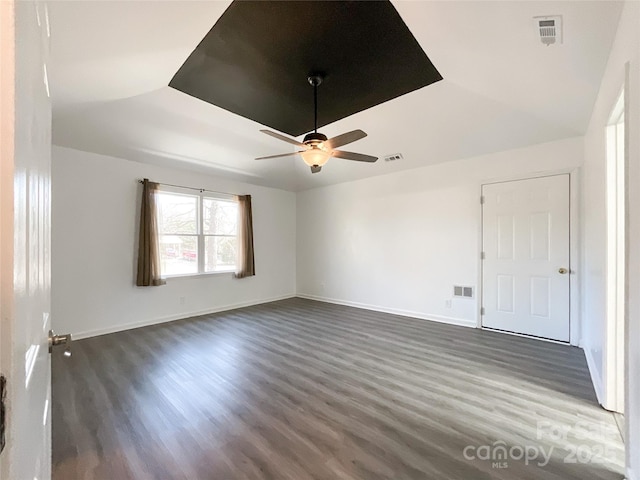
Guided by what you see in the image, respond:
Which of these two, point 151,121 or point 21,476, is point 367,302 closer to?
point 151,121

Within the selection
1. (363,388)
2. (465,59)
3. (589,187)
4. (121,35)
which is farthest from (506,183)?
(121,35)

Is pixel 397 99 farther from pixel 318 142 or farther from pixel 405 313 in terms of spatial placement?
pixel 405 313

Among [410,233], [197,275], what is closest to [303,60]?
[410,233]

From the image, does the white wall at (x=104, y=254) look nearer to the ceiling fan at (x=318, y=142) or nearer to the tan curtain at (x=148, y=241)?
the tan curtain at (x=148, y=241)

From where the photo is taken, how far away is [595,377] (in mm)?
2512

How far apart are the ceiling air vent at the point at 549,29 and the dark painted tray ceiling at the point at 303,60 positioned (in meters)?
0.84

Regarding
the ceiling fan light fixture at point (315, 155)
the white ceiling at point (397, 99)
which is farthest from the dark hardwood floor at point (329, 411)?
the white ceiling at point (397, 99)

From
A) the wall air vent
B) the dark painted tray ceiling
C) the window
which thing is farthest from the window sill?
the wall air vent

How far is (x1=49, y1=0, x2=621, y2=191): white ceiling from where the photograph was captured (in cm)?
198

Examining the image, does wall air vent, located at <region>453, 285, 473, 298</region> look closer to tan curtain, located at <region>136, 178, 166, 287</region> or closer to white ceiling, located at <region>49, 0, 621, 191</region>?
white ceiling, located at <region>49, 0, 621, 191</region>

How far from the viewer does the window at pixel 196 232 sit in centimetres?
477

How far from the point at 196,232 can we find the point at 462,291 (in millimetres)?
4609

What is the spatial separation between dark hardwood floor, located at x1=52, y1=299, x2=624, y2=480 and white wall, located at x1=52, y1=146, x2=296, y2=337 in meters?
0.50

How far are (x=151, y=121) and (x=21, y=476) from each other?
390 centimetres
